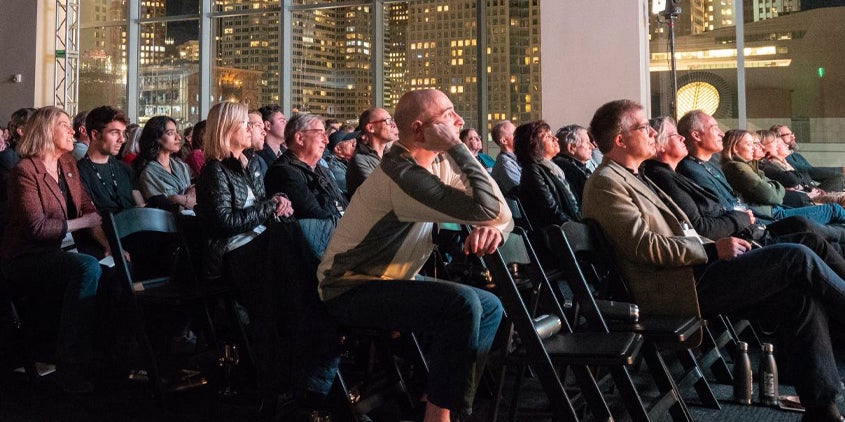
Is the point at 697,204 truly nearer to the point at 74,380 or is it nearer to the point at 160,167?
the point at 74,380

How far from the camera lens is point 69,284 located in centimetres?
332

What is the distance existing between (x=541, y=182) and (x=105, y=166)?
255 cm

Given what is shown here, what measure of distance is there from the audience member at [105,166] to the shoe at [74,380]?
125 cm

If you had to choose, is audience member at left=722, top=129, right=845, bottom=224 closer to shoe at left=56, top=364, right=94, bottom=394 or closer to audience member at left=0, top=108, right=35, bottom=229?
shoe at left=56, top=364, right=94, bottom=394

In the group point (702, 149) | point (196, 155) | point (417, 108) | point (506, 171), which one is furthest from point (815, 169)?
point (417, 108)

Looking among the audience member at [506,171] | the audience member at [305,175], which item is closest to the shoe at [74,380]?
the audience member at [305,175]

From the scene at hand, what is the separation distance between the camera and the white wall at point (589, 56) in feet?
29.1

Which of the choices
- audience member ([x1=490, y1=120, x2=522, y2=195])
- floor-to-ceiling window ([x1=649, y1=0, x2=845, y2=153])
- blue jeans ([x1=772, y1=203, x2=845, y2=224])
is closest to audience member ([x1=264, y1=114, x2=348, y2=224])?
audience member ([x1=490, y1=120, x2=522, y2=195])

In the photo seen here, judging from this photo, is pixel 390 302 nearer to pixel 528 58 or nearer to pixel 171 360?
pixel 171 360

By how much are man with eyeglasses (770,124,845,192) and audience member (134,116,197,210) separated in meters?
5.78

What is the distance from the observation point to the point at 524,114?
32.0 ft

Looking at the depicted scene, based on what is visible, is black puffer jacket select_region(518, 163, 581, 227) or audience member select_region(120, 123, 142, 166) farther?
audience member select_region(120, 123, 142, 166)

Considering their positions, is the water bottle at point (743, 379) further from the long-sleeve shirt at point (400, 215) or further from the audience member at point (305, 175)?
the audience member at point (305, 175)

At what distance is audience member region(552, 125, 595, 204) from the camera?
5480 mm
